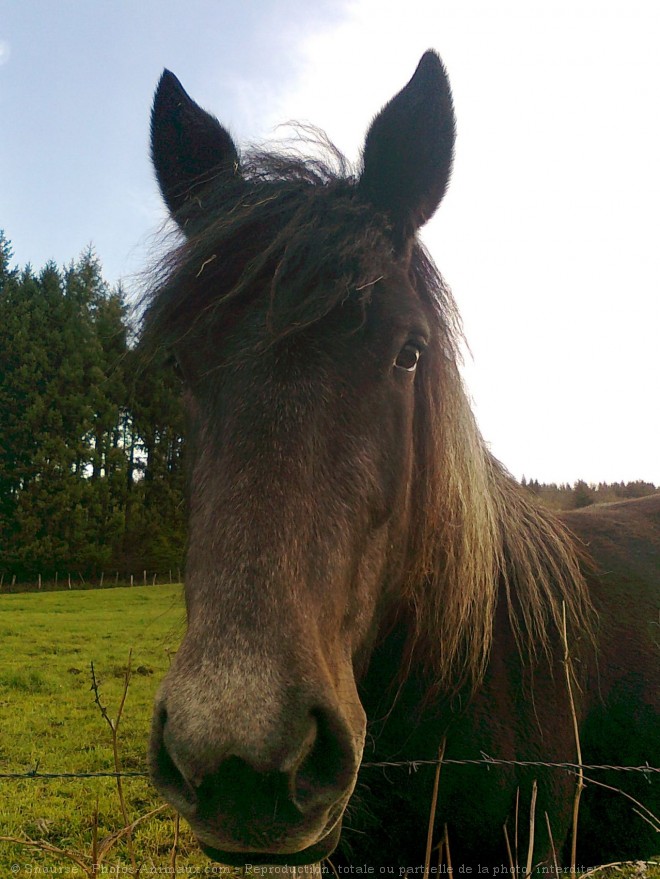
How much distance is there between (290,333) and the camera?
1.76 meters

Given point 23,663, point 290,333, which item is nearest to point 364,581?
point 290,333

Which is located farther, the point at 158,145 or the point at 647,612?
the point at 647,612

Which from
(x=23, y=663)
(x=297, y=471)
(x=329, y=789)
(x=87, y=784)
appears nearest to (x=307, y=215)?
(x=297, y=471)

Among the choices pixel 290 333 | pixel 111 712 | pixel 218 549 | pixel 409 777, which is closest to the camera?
pixel 218 549

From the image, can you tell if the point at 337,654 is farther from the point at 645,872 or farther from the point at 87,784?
the point at 87,784

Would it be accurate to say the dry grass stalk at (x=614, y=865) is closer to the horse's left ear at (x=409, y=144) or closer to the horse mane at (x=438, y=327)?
the horse mane at (x=438, y=327)

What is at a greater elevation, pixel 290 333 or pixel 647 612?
pixel 290 333

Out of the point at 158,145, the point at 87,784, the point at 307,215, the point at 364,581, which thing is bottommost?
the point at 87,784

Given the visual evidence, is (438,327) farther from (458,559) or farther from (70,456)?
(70,456)

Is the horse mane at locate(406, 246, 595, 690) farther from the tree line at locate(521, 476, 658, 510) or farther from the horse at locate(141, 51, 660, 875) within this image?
the tree line at locate(521, 476, 658, 510)

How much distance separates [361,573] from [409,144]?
5.43 ft

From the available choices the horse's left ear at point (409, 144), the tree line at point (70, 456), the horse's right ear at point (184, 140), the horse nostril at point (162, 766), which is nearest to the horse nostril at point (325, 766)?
the horse nostril at point (162, 766)

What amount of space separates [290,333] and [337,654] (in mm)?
915

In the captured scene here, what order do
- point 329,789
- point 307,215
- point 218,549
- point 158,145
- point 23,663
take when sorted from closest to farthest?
point 329,789
point 218,549
point 307,215
point 158,145
point 23,663
